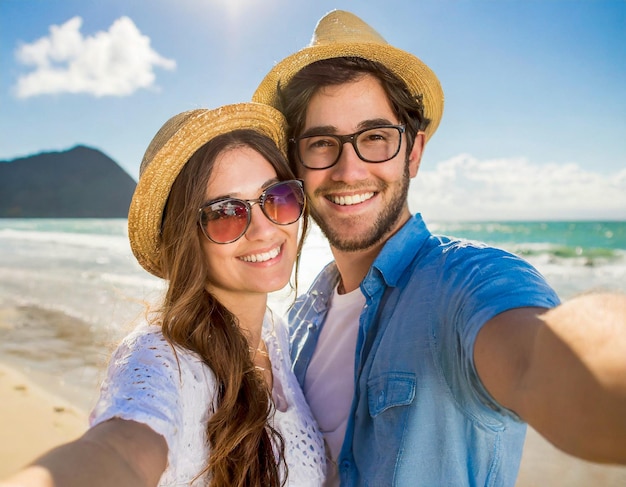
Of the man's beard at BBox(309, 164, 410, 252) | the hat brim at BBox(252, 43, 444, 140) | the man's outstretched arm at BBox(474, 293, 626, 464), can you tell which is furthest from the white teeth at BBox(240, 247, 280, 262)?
the man's outstretched arm at BBox(474, 293, 626, 464)

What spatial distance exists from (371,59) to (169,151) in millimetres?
1210

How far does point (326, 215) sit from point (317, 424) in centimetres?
107

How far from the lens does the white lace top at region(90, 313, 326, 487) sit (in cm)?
138

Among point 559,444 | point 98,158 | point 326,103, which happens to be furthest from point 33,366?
point 98,158

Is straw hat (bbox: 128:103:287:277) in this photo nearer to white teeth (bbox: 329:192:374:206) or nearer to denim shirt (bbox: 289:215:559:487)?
white teeth (bbox: 329:192:374:206)

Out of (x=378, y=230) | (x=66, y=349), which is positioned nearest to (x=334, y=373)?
(x=378, y=230)

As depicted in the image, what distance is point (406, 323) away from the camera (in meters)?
1.76

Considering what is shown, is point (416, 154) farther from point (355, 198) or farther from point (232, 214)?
point (232, 214)

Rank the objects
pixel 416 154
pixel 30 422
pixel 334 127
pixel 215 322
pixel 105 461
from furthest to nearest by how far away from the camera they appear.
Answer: pixel 30 422 < pixel 416 154 < pixel 334 127 < pixel 215 322 < pixel 105 461

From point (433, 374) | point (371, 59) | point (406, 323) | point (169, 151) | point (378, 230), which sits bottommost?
point (433, 374)

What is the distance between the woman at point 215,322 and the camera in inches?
59.4

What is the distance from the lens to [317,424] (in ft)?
7.22

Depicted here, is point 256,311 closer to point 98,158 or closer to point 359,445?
point 359,445

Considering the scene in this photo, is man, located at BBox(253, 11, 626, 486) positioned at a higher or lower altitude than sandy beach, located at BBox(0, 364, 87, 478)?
higher
